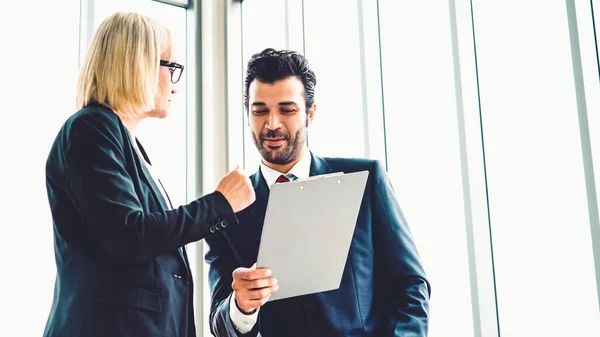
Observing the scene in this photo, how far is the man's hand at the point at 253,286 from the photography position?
123 centimetres

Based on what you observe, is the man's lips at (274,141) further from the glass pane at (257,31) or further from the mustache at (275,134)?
the glass pane at (257,31)

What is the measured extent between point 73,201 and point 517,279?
1388mm

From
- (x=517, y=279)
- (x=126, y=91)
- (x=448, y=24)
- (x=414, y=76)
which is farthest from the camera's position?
(x=414, y=76)

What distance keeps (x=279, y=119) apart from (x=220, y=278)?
1.68ft

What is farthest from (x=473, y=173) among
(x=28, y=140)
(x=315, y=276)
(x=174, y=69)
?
(x=28, y=140)

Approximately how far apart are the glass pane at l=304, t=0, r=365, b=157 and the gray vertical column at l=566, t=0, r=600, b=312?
40.7 inches

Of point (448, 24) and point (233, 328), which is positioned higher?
point (448, 24)

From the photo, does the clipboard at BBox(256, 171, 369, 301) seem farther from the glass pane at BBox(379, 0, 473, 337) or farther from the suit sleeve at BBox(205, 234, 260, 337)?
the glass pane at BBox(379, 0, 473, 337)

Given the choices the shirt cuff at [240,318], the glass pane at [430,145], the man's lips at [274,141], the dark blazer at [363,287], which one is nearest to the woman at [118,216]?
the shirt cuff at [240,318]

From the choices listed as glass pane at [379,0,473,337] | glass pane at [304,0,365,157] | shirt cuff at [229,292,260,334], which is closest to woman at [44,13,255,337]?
shirt cuff at [229,292,260,334]

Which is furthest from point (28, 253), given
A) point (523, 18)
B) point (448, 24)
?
point (523, 18)

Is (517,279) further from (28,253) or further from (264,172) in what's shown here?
(28,253)

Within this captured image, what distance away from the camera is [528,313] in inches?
68.7

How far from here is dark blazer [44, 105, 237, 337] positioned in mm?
1173
